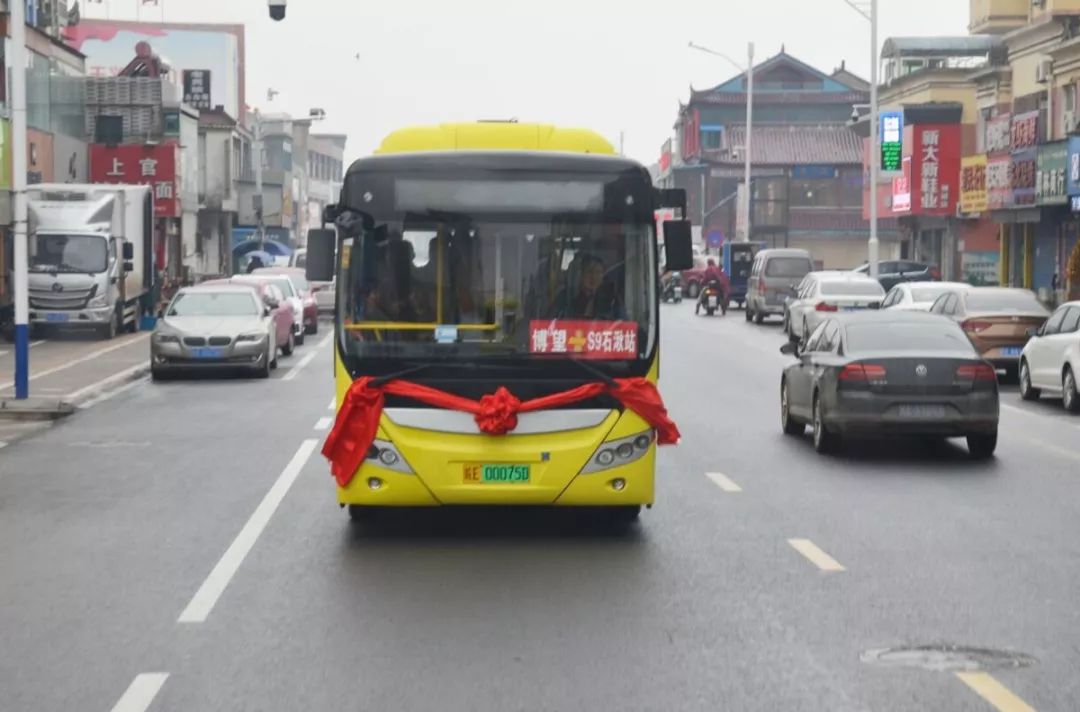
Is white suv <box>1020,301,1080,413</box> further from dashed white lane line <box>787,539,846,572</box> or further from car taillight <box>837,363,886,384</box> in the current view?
dashed white lane line <box>787,539,846,572</box>

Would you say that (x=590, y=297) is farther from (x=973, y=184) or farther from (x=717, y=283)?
(x=973, y=184)

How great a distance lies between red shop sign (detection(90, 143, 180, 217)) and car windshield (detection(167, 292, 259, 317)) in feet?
89.8

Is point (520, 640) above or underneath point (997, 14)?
underneath

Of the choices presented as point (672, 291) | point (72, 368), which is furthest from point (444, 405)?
point (672, 291)

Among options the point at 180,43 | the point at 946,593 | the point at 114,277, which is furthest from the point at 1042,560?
the point at 180,43

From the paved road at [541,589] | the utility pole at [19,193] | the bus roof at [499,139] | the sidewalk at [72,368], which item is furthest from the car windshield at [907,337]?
the utility pole at [19,193]

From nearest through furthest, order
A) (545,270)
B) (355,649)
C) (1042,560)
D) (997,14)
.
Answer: (355,649)
(1042,560)
(545,270)
(997,14)

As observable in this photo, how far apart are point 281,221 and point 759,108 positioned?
28.2 metres

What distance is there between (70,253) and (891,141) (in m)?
32.7

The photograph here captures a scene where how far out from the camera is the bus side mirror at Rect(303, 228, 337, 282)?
1335 cm

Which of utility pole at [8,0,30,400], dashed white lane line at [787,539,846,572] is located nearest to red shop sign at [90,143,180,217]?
utility pole at [8,0,30,400]

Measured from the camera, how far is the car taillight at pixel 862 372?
19.1 metres

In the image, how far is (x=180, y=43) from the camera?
355ft

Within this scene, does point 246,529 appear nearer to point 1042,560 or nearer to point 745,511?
point 745,511
